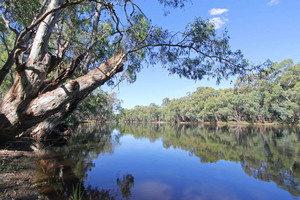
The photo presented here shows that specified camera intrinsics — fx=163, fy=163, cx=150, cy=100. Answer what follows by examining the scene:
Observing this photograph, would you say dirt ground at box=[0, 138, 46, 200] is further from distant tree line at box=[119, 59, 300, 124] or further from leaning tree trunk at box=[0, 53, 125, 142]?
distant tree line at box=[119, 59, 300, 124]

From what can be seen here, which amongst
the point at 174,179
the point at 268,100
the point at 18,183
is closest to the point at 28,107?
the point at 18,183

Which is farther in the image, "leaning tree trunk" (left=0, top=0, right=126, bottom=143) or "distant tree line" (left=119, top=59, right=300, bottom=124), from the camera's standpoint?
"distant tree line" (left=119, top=59, right=300, bottom=124)

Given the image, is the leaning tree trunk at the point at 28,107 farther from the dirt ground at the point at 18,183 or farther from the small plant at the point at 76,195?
the small plant at the point at 76,195

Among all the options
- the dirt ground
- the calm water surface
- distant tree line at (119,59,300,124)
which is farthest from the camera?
distant tree line at (119,59,300,124)

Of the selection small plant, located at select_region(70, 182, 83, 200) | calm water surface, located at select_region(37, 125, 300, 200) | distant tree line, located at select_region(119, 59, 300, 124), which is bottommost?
calm water surface, located at select_region(37, 125, 300, 200)

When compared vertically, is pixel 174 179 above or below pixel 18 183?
below

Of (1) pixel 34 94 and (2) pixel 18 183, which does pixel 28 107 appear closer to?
(1) pixel 34 94

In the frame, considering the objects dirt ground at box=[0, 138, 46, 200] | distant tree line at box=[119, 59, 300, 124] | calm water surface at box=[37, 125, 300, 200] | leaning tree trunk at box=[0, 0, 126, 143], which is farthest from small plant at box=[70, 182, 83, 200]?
distant tree line at box=[119, 59, 300, 124]

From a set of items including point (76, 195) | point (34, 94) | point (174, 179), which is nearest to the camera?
point (76, 195)

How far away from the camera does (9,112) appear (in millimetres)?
3248

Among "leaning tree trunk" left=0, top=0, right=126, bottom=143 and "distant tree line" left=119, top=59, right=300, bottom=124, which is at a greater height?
"distant tree line" left=119, top=59, right=300, bottom=124

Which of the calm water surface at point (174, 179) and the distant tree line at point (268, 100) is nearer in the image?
the calm water surface at point (174, 179)

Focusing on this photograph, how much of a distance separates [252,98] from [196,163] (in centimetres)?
3580

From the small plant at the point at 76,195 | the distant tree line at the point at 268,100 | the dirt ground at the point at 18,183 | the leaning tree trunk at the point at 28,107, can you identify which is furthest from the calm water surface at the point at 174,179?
the distant tree line at the point at 268,100
